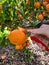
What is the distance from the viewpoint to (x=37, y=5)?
4.11 feet

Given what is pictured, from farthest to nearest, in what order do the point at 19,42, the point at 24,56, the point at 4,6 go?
1. the point at 24,56
2. the point at 4,6
3. the point at 19,42

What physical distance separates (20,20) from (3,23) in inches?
5.8

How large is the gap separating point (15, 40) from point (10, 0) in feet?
3.61

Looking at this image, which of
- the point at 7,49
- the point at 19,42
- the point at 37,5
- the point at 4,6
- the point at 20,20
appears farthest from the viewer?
the point at 7,49

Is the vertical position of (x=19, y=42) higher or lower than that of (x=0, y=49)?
higher

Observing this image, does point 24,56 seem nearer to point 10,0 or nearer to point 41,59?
point 41,59

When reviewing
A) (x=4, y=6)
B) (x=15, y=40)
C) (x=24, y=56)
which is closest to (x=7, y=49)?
(x=24, y=56)

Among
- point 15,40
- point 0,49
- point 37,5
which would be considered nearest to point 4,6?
point 37,5

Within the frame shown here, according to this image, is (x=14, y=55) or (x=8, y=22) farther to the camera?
(x=14, y=55)

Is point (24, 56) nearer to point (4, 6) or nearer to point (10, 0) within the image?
point (10, 0)

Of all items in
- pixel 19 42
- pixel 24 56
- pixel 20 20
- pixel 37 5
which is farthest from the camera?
pixel 24 56

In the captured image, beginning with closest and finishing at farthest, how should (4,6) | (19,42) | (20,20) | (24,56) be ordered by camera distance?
Result: (19,42)
(4,6)
(20,20)
(24,56)

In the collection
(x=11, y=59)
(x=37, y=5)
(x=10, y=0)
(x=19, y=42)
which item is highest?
(x=19, y=42)

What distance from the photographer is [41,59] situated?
2406 mm
